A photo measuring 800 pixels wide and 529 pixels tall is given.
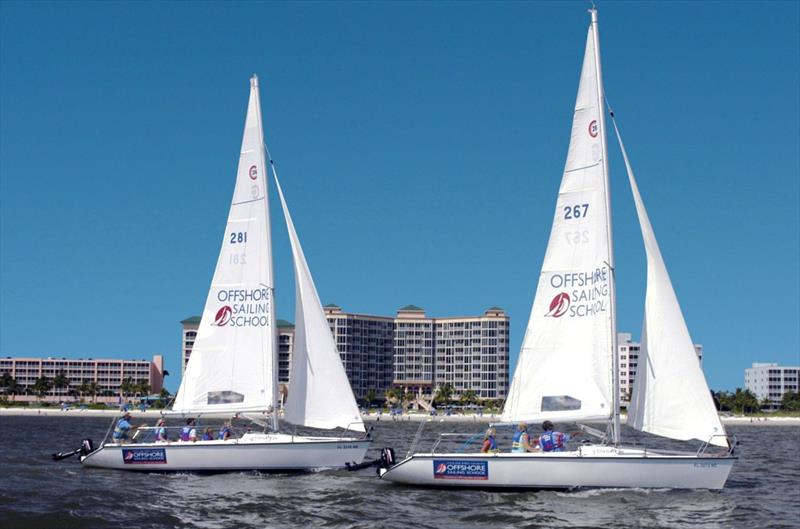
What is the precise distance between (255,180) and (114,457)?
10.0 m

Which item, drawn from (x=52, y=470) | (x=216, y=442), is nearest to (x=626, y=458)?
(x=216, y=442)

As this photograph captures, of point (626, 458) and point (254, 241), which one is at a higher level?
point (254, 241)

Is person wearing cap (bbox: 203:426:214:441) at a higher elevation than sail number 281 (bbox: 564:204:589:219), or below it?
below

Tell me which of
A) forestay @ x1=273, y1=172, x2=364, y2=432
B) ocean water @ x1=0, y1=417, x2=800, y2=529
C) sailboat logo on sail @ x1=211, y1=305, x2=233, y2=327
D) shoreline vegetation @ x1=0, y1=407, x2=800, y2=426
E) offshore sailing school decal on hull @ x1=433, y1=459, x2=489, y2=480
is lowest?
shoreline vegetation @ x1=0, y1=407, x2=800, y2=426

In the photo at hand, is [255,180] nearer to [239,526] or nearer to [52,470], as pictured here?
[52,470]

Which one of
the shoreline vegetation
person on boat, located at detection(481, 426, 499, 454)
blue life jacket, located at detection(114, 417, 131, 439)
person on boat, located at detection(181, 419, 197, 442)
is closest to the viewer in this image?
person on boat, located at detection(481, 426, 499, 454)

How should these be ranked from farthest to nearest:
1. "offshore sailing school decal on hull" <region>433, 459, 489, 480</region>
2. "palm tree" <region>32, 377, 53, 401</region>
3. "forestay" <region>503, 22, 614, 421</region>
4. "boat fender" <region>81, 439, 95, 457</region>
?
1. "palm tree" <region>32, 377, 53, 401</region>
2. "boat fender" <region>81, 439, 95, 457</region>
3. "forestay" <region>503, 22, 614, 421</region>
4. "offshore sailing school decal on hull" <region>433, 459, 489, 480</region>

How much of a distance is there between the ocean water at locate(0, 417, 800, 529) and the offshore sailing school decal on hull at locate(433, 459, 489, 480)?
47cm

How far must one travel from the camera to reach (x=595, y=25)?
2852 centimetres

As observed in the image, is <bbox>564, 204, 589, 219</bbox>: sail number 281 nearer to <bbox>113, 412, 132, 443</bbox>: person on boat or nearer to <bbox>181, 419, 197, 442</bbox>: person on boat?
<bbox>181, 419, 197, 442</bbox>: person on boat

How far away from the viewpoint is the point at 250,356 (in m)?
34.7

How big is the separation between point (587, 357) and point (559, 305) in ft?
5.34

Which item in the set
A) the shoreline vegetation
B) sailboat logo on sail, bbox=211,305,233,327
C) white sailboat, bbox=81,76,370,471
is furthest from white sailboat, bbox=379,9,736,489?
the shoreline vegetation

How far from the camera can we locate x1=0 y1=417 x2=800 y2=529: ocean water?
76.2 ft
